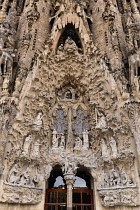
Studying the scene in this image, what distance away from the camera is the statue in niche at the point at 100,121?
734cm

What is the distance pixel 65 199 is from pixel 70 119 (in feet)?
10.5

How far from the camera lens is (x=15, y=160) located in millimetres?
6656

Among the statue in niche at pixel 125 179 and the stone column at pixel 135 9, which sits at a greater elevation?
the stone column at pixel 135 9

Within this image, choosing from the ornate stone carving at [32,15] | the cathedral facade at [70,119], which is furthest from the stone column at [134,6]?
the ornate stone carving at [32,15]

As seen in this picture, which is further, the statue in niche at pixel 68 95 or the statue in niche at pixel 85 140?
the statue in niche at pixel 68 95

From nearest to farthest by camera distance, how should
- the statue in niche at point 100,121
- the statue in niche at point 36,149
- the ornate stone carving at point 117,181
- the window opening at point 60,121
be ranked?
the ornate stone carving at point 117,181 < the statue in niche at point 36,149 < the statue in niche at point 100,121 < the window opening at point 60,121

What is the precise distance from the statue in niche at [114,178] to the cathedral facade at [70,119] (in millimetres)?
33

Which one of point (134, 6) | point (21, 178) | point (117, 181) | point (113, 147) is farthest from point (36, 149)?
point (134, 6)

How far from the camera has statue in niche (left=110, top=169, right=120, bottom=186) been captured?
21.5 ft

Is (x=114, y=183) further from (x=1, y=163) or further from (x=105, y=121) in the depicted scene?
(x=1, y=163)

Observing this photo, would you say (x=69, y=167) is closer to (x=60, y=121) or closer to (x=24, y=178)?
(x=24, y=178)

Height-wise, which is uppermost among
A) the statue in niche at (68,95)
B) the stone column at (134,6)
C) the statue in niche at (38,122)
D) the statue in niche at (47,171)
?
the stone column at (134,6)

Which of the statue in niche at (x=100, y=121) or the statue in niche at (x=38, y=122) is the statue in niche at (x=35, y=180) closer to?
the statue in niche at (x=38, y=122)

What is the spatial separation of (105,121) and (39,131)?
8.53 ft
